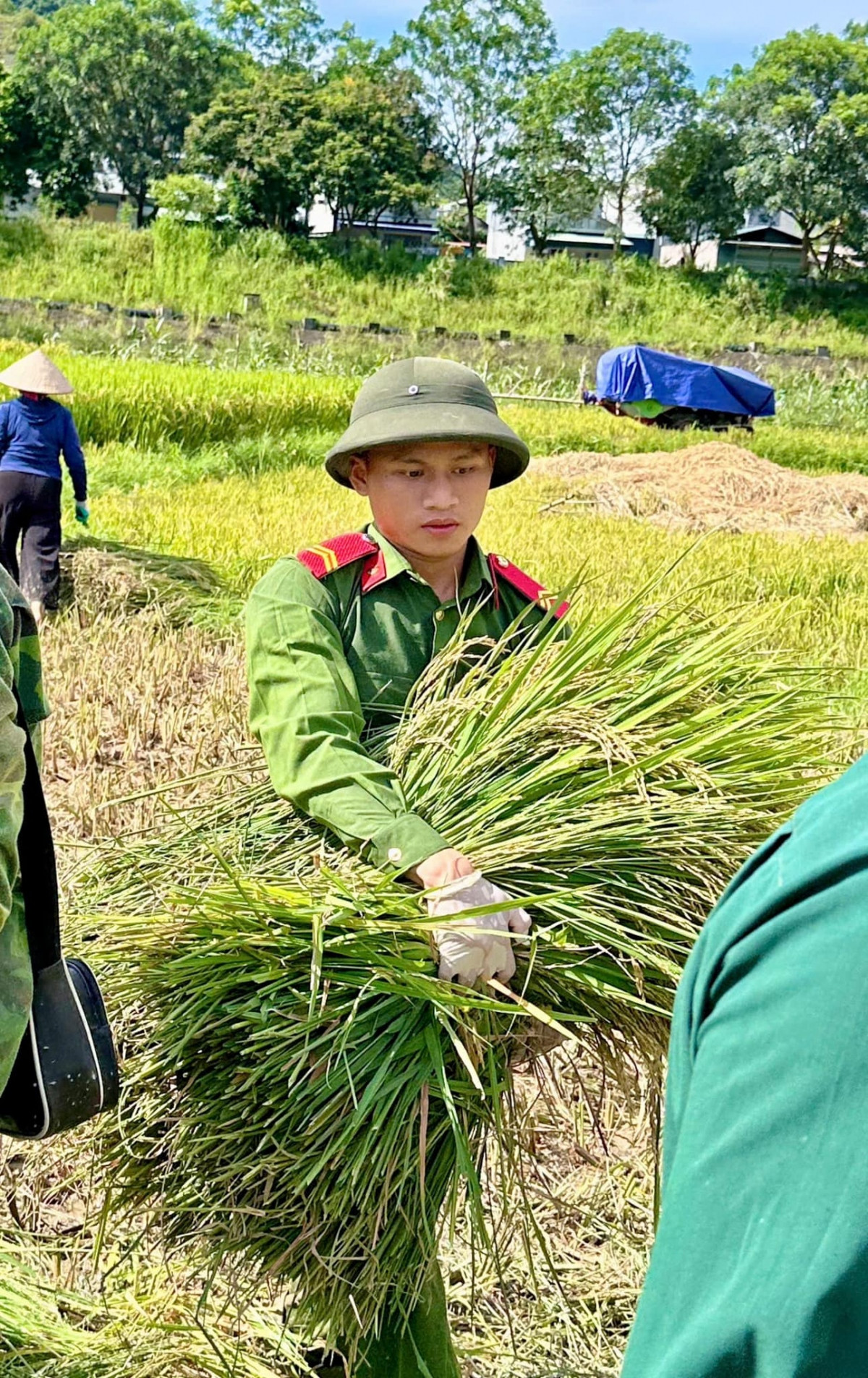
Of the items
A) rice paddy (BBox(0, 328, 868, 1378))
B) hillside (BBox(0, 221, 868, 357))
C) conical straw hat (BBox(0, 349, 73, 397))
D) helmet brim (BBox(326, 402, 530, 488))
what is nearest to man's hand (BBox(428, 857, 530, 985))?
rice paddy (BBox(0, 328, 868, 1378))

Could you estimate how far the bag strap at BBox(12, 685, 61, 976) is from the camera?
1.63 meters

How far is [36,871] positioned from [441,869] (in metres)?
0.49

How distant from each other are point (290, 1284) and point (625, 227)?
215 feet

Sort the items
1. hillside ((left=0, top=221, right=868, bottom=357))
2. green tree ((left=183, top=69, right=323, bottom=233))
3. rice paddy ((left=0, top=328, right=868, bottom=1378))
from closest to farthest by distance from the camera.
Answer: rice paddy ((left=0, top=328, right=868, bottom=1378)), hillside ((left=0, top=221, right=868, bottom=357)), green tree ((left=183, top=69, right=323, bottom=233))

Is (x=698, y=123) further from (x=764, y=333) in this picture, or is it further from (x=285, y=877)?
(x=285, y=877)

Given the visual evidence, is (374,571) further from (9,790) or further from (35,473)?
(35,473)

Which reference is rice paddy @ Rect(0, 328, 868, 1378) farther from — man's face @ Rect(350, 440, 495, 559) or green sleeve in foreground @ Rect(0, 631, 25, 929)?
green sleeve in foreground @ Rect(0, 631, 25, 929)

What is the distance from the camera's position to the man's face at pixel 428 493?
2.26m

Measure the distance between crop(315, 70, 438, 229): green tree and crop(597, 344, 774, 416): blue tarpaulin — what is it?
82.1 ft

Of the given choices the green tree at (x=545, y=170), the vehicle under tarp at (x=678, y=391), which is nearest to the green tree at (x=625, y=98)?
the green tree at (x=545, y=170)

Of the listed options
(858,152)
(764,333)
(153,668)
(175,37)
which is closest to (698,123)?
(858,152)

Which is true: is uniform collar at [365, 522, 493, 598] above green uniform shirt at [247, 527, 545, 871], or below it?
above

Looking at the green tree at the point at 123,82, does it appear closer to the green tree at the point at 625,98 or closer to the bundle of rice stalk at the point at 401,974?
the green tree at the point at 625,98

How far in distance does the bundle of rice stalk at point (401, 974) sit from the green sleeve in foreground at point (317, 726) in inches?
2.6
